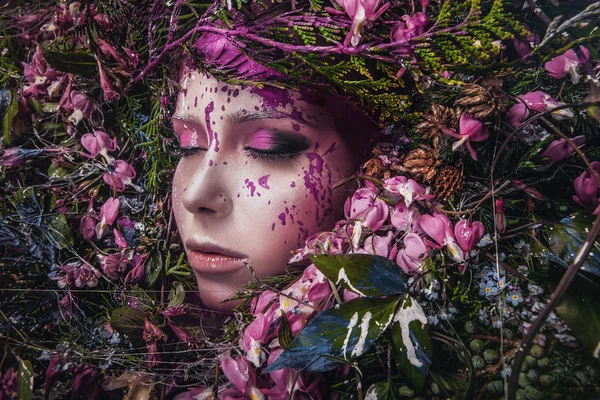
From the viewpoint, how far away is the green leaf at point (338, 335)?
604 mm

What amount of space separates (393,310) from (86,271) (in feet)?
1.98

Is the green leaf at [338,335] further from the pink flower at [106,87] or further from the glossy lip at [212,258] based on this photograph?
the pink flower at [106,87]

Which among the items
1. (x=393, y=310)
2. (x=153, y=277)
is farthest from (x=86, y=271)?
(x=393, y=310)

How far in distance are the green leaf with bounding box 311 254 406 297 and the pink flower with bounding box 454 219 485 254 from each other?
95 mm

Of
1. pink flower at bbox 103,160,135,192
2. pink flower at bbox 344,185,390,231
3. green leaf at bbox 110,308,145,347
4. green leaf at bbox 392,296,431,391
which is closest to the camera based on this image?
green leaf at bbox 392,296,431,391

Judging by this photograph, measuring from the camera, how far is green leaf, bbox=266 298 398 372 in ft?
1.98

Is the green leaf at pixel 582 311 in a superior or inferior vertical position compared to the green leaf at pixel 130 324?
superior

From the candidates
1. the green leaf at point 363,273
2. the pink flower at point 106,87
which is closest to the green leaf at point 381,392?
the green leaf at point 363,273

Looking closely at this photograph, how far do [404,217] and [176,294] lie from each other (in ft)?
1.46

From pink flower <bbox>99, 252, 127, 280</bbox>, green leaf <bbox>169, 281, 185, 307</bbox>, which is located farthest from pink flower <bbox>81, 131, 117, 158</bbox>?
green leaf <bbox>169, 281, 185, 307</bbox>

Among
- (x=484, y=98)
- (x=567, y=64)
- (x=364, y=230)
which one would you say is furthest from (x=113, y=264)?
(x=567, y=64)

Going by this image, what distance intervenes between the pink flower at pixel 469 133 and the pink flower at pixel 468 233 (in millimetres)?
96

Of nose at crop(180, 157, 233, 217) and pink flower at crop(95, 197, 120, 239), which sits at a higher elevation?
nose at crop(180, 157, 233, 217)

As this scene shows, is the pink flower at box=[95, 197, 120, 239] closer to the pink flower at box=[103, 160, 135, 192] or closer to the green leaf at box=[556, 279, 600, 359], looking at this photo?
the pink flower at box=[103, 160, 135, 192]
